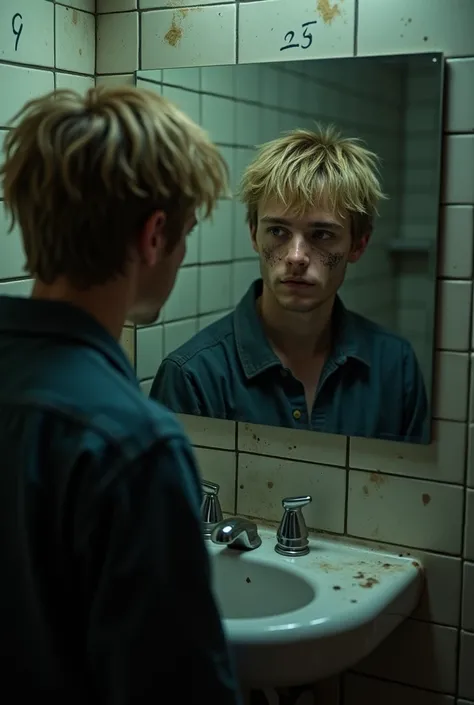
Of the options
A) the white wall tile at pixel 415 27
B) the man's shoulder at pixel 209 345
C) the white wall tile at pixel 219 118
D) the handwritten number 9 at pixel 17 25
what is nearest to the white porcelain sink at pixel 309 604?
the man's shoulder at pixel 209 345

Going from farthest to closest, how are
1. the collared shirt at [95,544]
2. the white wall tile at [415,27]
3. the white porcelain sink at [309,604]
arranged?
1. the white wall tile at [415,27]
2. the white porcelain sink at [309,604]
3. the collared shirt at [95,544]

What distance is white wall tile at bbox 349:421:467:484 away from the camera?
1418mm

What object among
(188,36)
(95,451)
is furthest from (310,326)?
(95,451)

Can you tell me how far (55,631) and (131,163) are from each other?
42 centimetres

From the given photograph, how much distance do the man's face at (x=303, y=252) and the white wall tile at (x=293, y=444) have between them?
222 mm

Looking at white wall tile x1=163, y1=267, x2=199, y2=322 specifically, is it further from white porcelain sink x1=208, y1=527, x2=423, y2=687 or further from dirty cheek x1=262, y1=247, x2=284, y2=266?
white porcelain sink x1=208, y1=527, x2=423, y2=687

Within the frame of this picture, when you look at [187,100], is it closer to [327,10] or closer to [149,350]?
[327,10]

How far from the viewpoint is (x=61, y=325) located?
31.1 inches

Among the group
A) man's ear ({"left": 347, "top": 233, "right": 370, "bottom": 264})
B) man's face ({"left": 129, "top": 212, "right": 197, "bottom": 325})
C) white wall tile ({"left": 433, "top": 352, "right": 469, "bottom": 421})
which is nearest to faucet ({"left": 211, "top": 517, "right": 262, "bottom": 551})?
white wall tile ({"left": 433, "top": 352, "right": 469, "bottom": 421})

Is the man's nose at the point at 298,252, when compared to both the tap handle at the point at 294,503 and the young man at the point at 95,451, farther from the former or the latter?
the young man at the point at 95,451

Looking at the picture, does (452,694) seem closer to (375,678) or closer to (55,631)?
(375,678)

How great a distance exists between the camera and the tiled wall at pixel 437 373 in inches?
53.9

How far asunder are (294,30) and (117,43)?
0.36 m

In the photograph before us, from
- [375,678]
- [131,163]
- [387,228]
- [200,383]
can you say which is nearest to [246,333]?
[200,383]
